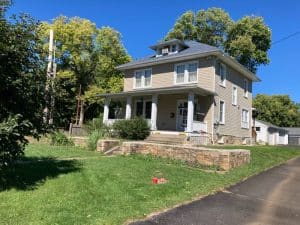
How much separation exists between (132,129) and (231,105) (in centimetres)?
853

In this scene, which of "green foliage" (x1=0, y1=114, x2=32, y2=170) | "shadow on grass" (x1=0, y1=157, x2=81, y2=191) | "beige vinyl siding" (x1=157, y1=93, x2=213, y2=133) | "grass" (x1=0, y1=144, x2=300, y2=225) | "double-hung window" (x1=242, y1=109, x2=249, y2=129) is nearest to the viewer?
"grass" (x1=0, y1=144, x2=300, y2=225)

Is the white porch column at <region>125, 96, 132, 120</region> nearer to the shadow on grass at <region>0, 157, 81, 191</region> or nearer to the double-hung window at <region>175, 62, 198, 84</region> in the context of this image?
the double-hung window at <region>175, 62, 198, 84</region>

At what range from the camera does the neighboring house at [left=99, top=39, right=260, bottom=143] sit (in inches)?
900

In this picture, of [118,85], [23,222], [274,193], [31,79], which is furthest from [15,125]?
[118,85]

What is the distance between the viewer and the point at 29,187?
8461 millimetres

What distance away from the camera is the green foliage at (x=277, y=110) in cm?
6391

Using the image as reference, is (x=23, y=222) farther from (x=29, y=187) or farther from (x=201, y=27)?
(x=201, y=27)

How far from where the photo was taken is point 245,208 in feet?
25.2

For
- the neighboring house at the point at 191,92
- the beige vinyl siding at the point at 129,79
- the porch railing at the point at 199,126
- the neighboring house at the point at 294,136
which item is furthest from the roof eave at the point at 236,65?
the neighboring house at the point at 294,136

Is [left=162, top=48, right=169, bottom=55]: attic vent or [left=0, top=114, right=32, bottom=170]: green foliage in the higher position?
[left=162, top=48, right=169, bottom=55]: attic vent

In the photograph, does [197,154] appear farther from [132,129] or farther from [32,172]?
[132,129]

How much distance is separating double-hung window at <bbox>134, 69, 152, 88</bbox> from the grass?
14.9 m

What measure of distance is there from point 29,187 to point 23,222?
2407 millimetres

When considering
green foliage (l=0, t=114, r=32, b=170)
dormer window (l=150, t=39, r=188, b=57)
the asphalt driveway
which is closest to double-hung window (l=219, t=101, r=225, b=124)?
dormer window (l=150, t=39, r=188, b=57)
